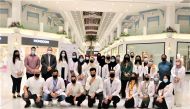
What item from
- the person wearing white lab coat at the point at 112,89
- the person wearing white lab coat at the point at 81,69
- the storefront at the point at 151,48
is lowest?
the person wearing white lab coat at the point at 112,89

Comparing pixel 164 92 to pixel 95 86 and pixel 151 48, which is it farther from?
pixel 151 48

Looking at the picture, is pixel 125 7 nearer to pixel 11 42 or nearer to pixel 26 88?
pixel 11 42

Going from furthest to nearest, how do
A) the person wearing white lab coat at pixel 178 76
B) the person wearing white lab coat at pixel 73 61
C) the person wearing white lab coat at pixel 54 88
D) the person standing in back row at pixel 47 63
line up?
the person wearing white lab coat at pixel 73 61 < the person standing in back row at pixel 47 63 < the person wearing white lab coat at pixel 178 76 < the person wearing white lab coat at pixel 54 88

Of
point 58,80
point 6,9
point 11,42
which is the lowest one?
point 58,80

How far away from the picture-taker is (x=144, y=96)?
8320 millimetres

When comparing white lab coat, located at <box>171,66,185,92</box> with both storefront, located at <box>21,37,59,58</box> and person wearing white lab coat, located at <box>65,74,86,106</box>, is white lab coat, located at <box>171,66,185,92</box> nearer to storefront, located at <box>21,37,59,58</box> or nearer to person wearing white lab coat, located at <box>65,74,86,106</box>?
person wearing white lab coat, located at <box>65,74,86,106</box>

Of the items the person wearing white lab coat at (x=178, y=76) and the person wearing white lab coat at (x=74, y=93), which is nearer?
the person wearing white lab coat at (x=74, y=93)

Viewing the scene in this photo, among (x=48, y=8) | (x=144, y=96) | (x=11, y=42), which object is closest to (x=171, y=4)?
(x=48, y=8)

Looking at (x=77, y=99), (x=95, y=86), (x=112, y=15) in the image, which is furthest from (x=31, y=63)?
(x=112, y=15)

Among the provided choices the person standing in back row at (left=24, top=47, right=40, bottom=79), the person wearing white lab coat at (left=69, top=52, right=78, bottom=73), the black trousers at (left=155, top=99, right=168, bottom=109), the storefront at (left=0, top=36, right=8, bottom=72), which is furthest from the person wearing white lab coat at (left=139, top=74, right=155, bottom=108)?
the storefront at (left=0, top=36, right=8, bottom=72)

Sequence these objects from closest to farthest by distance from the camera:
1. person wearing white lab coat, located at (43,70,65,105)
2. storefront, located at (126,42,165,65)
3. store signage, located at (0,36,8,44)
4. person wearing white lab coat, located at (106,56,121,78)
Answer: person wearing white lab coat, located at (43,70,65,105) → person wearing white lab coat, located at (106,56,121,78) → store signage, located at (0,36,8,44) → storefront, located at (126,42,165,65)

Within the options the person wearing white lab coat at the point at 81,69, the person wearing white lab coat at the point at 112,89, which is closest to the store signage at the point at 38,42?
the person wearing white lab coat at the point at 81,69

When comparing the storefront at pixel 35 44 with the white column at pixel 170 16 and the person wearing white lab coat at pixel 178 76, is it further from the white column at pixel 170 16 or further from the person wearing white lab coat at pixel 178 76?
the person wearing white lab coat at pixel 178 76

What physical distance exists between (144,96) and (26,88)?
10.1ft
